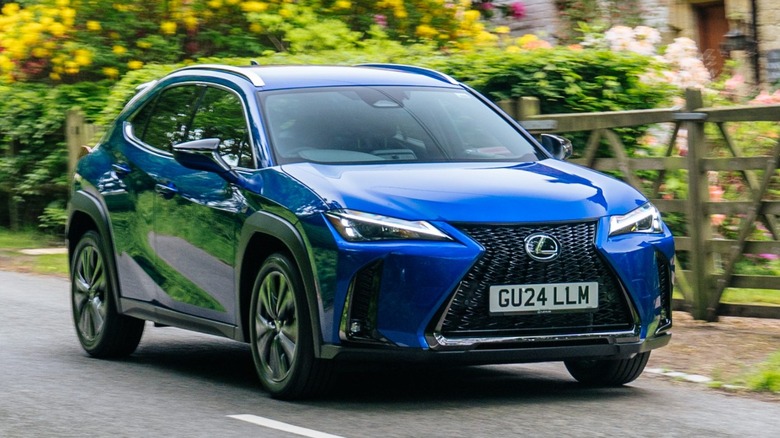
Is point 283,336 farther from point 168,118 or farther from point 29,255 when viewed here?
point 29,255

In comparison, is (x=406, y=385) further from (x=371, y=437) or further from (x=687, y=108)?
(x=687, y=108)

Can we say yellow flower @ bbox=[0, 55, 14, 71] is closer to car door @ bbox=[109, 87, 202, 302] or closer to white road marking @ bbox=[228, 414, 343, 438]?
car door @ bbox=[109, 87, 202, 302]

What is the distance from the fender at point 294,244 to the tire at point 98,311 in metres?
1.87

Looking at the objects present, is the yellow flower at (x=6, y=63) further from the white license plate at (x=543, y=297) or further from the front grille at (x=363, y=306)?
the white license plate at (x=543, y=297)

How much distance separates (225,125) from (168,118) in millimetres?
805

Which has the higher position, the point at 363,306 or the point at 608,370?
the point at 363,306

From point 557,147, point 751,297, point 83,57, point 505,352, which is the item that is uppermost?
point 557,147

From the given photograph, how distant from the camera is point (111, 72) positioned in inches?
676

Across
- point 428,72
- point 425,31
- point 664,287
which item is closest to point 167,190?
point 428,72

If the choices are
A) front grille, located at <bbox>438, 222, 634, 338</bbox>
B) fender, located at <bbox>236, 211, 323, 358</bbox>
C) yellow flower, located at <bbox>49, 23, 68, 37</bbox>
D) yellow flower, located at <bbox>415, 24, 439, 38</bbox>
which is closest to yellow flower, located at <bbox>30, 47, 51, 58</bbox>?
yellow flower, located at <bbox>49, 23, 68, 37</bbox>

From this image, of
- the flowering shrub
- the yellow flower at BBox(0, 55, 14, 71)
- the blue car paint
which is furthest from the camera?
the yellow flower at BBox(0, 55, 14, 71)

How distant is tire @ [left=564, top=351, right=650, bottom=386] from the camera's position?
7.76 meters

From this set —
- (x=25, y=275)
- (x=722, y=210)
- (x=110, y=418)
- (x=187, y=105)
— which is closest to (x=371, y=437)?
(x=110, y=418)

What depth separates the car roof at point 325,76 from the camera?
8.19m
